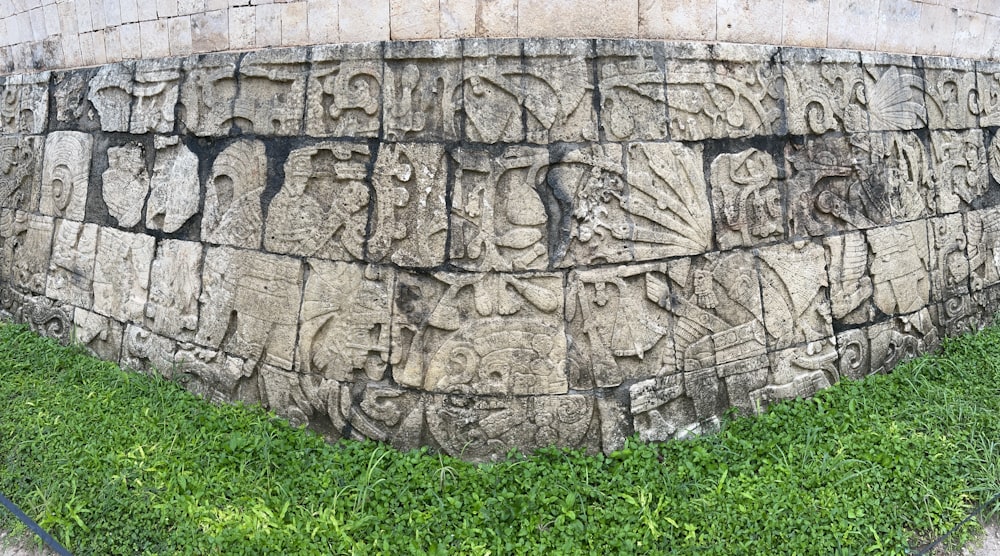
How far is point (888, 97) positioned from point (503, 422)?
3.10 m

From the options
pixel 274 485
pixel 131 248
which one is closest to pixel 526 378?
pixel 274 485

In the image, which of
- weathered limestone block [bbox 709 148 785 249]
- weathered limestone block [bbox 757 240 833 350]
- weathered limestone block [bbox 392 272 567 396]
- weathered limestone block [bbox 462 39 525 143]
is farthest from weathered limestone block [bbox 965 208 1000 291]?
weathered limestone block [bbox 462 39 525 143]

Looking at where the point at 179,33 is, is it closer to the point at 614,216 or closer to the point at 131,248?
the point at 131,248

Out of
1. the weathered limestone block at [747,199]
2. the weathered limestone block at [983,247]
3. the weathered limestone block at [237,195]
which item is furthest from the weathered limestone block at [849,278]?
the weathered limestone block at [237,195]

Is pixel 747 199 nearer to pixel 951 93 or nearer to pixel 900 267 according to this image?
pixel 900 267

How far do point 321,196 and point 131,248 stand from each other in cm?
175

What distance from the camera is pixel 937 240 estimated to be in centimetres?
473

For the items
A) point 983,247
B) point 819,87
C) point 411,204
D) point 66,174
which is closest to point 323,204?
point 411,204

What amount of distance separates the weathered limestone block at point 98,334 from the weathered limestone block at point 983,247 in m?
5.86

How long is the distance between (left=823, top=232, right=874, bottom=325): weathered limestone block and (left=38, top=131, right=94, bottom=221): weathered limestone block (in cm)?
487

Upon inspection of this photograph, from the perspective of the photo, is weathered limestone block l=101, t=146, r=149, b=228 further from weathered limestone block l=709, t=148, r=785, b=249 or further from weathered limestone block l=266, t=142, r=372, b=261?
weathered limestone block l=709, t=148, r=785, b=249

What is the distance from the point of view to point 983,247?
5152 millimetres

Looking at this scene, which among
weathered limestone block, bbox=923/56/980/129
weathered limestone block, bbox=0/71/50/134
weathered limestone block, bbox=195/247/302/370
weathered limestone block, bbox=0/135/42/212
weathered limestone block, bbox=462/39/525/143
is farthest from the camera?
weathered limestone block, bbox=0/135/42/212

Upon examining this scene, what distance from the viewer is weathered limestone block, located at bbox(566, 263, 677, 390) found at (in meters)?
3.47
